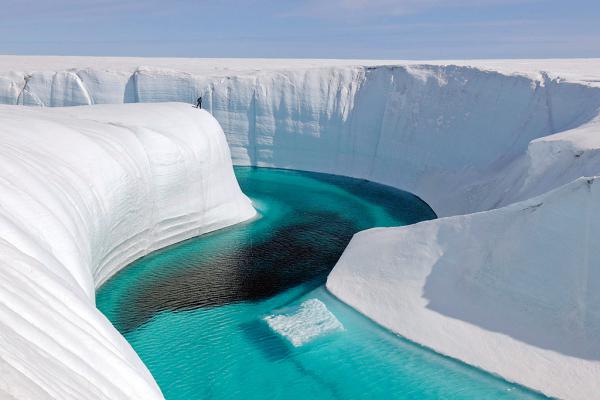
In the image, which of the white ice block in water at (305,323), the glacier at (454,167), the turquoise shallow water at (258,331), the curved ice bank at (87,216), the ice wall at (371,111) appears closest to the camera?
the curved ice bank at (87,216)

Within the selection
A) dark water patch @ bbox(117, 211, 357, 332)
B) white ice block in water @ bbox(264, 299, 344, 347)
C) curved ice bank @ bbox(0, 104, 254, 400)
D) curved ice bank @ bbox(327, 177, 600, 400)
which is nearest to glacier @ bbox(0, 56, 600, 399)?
curved ice bank @ bbox(327, 177, 600, 400)

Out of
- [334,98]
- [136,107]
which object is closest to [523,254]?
[136,107]

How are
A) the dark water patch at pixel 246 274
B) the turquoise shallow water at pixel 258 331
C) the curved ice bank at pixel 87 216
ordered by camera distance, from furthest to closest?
the dark water patch at pixel 246 274, the turquoise shallow water at pixel 258 331, the curved ice bank at pixel 87 216

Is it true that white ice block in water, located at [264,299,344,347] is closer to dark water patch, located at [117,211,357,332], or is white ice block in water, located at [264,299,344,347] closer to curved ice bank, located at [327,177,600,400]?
curved ice bank, located at [327,177,600,400]

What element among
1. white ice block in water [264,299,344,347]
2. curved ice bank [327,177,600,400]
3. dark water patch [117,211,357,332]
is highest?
curved ice bank [327,177,600,400]

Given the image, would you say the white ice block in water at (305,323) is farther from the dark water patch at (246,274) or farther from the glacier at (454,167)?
the dark water patch at (246,274)

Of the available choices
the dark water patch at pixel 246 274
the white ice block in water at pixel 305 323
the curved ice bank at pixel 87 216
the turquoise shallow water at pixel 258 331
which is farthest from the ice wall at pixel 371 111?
the white ice block in water at pixel 305 323

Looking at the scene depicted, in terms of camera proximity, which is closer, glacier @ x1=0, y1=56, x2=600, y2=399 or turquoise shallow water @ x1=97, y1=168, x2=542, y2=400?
turquoise shallow water @ x1=97, y1=168, x2=542, y2=400
